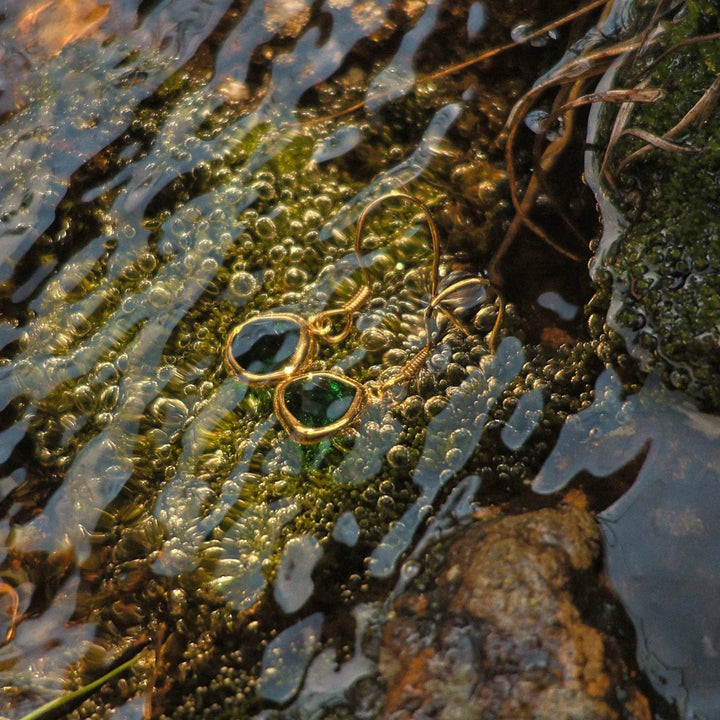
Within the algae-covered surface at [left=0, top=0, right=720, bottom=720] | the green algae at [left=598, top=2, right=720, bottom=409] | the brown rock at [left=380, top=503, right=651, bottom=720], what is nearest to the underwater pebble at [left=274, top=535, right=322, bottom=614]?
the algae-covered surface at [left=0, top=0, right=720, bottom=720]

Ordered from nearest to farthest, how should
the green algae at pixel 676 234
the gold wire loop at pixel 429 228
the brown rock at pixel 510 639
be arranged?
1. the brown rock at pixel 510 639
2. the green algae at pixel 676 234
3. the gold wire loop at pixel 429 228

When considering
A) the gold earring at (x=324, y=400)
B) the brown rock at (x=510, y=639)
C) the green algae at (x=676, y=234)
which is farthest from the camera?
the gold earring at (x=324, y=400)

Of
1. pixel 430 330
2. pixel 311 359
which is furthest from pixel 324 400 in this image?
pixel 430 330

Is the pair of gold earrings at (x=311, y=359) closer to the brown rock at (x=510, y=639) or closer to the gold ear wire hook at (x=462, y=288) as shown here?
the gold ear wire hook at (x=462, y=288)

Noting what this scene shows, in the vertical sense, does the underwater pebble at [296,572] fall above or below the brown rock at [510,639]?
above

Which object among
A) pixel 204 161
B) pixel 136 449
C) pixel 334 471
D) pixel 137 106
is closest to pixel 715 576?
pixel 334 471

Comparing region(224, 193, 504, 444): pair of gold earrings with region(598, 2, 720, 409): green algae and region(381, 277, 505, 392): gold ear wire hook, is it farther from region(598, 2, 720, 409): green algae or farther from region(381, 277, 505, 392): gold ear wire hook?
region(598, 2, 720, 409): green algae

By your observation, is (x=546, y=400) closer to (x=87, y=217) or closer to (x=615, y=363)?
(x=615, y=363)

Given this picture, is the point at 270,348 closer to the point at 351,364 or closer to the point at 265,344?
the point at 265,344

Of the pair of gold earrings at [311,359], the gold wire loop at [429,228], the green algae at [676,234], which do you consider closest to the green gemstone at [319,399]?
the pair of gold earrings at [311,359]
